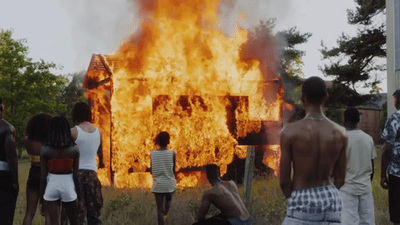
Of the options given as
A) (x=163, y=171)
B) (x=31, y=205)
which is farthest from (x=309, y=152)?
(x=163, y=171)

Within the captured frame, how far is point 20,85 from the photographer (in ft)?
105

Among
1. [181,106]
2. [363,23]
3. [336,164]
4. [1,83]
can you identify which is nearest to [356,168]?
[336,164]

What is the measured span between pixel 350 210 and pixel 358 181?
382mm

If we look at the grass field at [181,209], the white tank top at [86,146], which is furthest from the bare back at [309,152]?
the grass field at [181,209]

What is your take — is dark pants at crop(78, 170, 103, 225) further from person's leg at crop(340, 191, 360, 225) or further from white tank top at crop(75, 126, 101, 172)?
person's leg at crop(340, 191, 360, 225)

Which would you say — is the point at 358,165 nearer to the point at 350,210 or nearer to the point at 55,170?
the point at 350,210

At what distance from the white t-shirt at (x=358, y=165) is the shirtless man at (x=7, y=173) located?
4.06 metres

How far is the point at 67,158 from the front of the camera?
582 centimetres

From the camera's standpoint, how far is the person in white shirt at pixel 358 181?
Result: 6.18 meters

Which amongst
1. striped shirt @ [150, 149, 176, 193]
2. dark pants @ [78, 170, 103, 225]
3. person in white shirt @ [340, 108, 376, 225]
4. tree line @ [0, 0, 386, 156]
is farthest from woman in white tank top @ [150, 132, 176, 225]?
tree line @ [0, 0, 386, 156]

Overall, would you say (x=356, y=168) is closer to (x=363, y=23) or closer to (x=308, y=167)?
(x=308, y=167)

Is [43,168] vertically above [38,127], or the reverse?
[38,127]

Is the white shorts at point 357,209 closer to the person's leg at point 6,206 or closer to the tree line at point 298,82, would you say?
the person's leg at point 6,206

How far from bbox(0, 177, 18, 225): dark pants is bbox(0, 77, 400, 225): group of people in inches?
0.4
